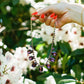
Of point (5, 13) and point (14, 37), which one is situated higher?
point (5, 13)

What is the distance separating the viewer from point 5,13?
233 centimetres

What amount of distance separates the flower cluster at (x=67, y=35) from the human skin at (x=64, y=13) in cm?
30

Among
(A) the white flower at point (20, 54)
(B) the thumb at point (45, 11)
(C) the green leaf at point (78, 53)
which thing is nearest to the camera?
(B) the thumb at point (45, 11)

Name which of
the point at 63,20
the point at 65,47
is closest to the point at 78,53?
the point at 65,47

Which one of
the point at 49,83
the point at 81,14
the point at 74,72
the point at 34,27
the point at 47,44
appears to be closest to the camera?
the point at 49,83

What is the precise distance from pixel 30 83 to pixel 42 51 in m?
0.68

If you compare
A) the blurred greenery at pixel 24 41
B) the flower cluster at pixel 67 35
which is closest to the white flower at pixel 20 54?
the blurred greenery at pixel 24 41

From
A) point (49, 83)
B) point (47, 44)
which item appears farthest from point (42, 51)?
point (49, 83)

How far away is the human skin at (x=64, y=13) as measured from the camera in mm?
1303

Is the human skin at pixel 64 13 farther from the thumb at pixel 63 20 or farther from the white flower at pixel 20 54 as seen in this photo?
the white flower at pixel 20 54

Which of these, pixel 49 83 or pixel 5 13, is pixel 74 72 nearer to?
pixel 49 83

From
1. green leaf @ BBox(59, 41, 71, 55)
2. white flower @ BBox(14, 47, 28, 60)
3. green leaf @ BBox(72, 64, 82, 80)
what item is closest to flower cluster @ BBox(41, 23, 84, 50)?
green leaf @ BBox(59, 41, 71, 55)

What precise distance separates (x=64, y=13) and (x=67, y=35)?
1.13 ft

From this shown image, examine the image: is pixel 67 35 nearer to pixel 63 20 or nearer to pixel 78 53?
pixel 78 53
